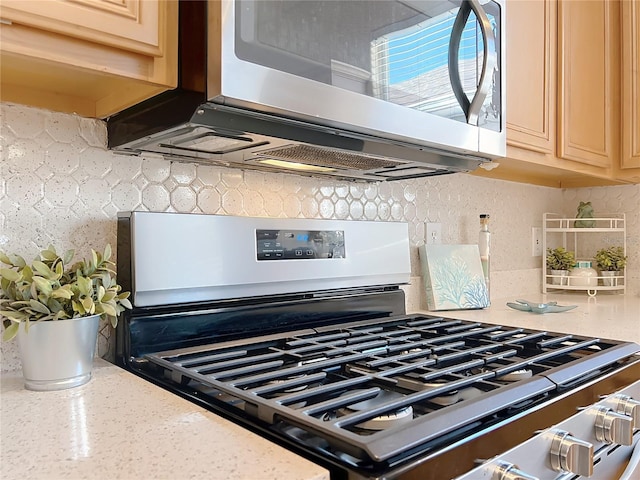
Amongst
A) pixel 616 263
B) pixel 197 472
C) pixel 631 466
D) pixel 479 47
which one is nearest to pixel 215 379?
pixel 197 472

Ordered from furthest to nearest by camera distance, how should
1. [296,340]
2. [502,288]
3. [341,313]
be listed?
1. [502,288]
2. [341,313]
3. [296,340]

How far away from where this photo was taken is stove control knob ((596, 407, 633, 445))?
2.69ft

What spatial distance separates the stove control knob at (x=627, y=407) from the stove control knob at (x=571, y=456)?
0.23 meters

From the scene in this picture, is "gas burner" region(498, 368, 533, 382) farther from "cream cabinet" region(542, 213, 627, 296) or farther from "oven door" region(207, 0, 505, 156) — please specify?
"cream cabinet" region(542, 213, 627, 296)

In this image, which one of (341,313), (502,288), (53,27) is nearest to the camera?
(53,27)

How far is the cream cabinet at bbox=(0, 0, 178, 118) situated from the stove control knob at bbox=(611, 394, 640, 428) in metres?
0.90

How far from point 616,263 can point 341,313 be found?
4.68ft

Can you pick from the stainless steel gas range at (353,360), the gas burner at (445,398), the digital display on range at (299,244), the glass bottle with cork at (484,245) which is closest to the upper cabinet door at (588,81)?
the glass bottle with cork at (484,245)

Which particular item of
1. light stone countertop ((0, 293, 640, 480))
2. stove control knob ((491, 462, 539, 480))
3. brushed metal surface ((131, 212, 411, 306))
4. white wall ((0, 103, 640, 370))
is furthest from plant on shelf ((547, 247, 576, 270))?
light stone countertop ((0, 293, 640, 480))

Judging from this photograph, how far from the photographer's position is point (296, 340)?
104cm

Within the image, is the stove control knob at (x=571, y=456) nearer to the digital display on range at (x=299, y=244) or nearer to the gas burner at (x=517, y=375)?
the gas burner at (x=517, y=375)

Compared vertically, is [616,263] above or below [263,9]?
below

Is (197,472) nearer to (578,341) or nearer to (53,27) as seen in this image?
(53,27)

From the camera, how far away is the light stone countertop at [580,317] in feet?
4.21
